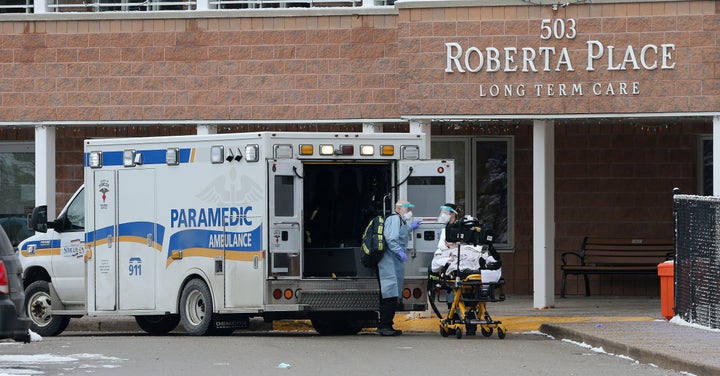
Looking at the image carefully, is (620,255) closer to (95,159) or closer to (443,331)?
(443,331)

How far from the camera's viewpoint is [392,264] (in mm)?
18859

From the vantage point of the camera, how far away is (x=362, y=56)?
24.1 m

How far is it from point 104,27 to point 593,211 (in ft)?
28.9

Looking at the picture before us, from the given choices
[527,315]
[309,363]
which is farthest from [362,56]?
[309,363]

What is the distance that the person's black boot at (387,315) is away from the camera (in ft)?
61.8

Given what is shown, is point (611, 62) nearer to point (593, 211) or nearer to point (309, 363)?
point (593, 211)

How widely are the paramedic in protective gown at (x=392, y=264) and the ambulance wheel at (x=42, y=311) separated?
4.63 meters

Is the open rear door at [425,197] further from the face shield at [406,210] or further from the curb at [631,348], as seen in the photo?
the curb at [631,348]

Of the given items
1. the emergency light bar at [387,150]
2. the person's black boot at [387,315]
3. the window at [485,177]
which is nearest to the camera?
the person's black boot at [387,315]

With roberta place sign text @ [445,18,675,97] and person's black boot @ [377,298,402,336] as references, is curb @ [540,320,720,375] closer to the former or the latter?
person's black boot @ [377,298,402,336]

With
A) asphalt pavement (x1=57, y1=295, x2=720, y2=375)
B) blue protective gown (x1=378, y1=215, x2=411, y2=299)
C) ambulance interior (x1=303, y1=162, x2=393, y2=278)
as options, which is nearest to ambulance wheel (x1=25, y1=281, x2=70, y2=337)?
asphalt pavement (x1=57, y1=295, x2=720, y2=375)

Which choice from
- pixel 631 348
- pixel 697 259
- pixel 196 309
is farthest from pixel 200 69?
pixel 631 348

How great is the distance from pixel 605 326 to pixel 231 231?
4803 millimetres

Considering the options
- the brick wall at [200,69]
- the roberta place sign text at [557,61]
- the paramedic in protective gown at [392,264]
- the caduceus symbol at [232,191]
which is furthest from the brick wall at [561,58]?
the caduceus symbol at [232,191]
